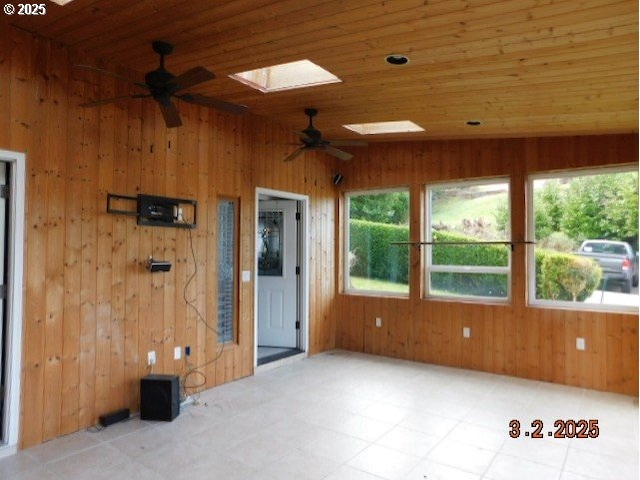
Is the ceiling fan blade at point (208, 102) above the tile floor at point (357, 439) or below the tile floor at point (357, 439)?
above

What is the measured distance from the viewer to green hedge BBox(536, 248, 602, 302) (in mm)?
4520

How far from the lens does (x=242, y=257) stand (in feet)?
15.6

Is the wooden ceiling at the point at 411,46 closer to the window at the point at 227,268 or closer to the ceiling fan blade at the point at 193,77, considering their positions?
the ceiling fan blade at the point at 193,77

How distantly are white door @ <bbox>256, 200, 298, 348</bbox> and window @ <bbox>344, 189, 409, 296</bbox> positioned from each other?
954 millimetres

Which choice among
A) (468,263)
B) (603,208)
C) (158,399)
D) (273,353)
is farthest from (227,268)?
(603,208)

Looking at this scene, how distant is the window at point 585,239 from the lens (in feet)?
14.2

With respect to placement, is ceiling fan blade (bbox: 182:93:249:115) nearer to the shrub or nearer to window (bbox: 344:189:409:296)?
window (bbox: 344:189:409:296)

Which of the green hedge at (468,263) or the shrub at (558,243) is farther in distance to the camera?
the green hedge at (468,263)

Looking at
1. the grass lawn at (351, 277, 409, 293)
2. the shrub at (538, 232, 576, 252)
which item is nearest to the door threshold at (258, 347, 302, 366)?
the grass lawn at (351, 277, 409, 293)

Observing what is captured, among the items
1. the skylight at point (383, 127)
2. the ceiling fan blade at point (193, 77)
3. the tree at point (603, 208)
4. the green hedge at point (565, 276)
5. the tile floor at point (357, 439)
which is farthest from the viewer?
the skylight at point (383, 127)

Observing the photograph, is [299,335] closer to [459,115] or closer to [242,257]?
[242,257]
